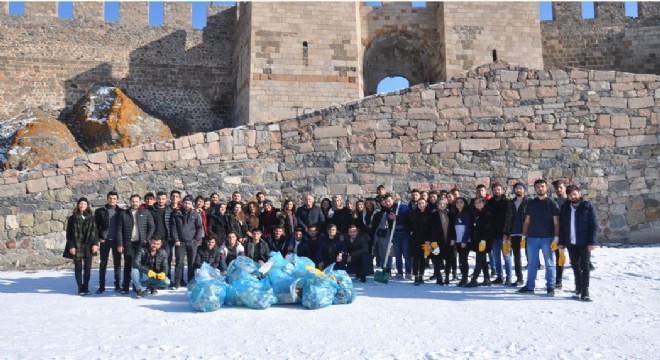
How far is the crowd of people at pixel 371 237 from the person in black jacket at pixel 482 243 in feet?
0.04

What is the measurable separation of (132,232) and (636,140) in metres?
7.94

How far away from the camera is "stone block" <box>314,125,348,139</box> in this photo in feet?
32.9

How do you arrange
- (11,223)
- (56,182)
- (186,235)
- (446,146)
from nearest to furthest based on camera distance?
(186,235) → (11,223) → (56,182) → (446,146)

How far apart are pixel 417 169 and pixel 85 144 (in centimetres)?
1005

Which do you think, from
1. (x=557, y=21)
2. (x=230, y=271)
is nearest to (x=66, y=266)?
(x=230, y=271)

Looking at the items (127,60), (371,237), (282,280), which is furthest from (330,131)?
(127,60)

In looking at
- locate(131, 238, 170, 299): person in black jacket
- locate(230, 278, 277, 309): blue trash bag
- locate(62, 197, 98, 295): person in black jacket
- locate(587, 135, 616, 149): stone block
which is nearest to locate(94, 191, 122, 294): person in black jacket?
locate(62, 197, 98, 295): person in black jacket

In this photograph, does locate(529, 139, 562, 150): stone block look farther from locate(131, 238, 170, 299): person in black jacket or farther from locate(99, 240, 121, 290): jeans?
locate(99, 240, 121, 290): jeans

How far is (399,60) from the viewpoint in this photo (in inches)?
722

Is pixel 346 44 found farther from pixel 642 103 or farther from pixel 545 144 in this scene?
pixel 642 103

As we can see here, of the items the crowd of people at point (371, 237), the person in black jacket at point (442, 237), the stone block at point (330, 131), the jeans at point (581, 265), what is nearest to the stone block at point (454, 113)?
the stone block at point (330, 131)

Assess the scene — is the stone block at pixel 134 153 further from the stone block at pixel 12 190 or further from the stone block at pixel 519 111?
the stone block at pixel 519 111

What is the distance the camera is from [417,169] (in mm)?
10000

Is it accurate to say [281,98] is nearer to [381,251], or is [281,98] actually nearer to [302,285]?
[381,251]
